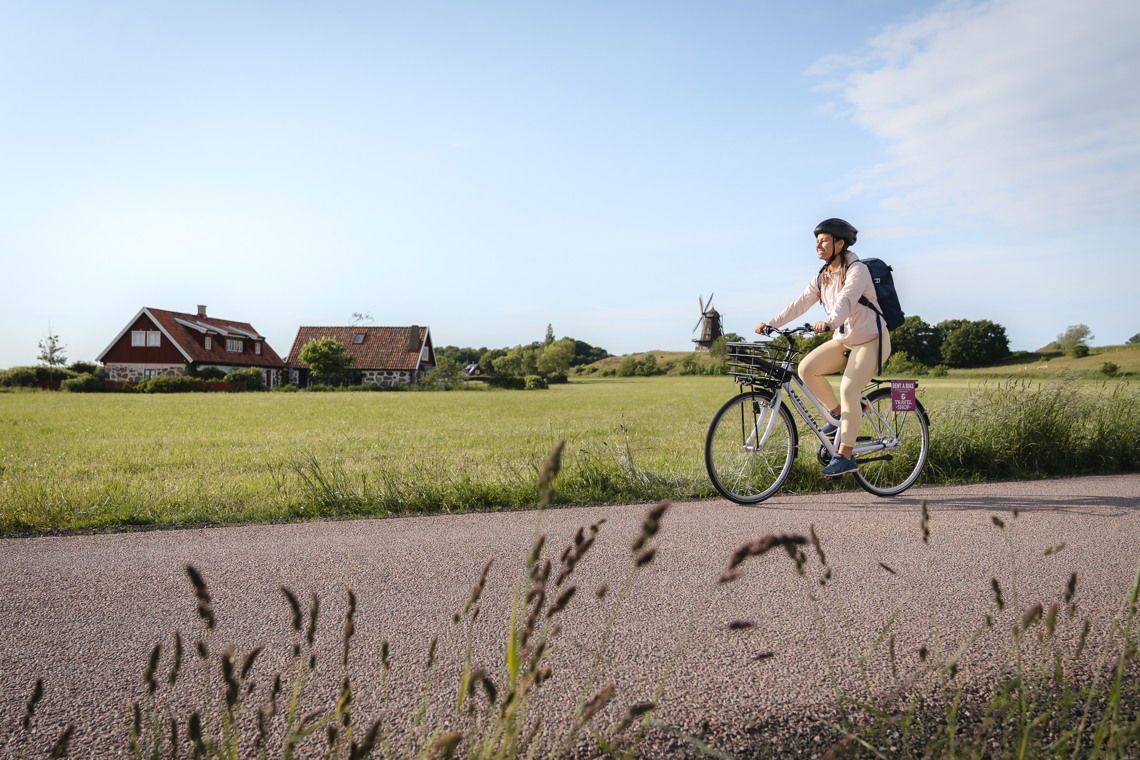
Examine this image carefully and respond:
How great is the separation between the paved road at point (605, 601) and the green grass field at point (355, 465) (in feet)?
2.43

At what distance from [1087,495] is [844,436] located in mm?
2024

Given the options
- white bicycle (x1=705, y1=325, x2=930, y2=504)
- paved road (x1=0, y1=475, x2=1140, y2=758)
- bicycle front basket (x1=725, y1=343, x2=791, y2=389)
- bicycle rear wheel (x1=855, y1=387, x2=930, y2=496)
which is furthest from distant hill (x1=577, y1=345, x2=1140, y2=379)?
paved road (x1=0, y1=475, x2=1140, y2=758)

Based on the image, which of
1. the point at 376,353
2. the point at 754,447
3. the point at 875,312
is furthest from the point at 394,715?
the point at 376,353

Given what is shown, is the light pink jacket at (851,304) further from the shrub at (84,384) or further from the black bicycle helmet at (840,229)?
the shrub at (84,384)

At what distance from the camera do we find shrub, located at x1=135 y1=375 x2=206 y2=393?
151 ft

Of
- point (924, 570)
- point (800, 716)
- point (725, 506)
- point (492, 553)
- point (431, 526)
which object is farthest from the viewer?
point (725, 506)

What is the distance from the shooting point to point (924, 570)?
3.77 m

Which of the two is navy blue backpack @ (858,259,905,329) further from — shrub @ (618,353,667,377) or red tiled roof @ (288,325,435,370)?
shrub @ (618,353,667,377)

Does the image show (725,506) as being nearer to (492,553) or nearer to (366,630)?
(492,553)

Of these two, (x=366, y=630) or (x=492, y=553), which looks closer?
(x=366, y=630)

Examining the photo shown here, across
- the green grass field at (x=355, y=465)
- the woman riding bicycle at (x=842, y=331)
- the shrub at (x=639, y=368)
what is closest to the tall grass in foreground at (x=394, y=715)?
the green grass field at (x=355, y=465)

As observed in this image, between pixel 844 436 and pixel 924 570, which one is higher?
pixel 844 436

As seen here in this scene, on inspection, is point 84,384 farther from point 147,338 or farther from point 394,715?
point 394,715

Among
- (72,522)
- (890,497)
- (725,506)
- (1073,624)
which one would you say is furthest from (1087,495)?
(72,522)
